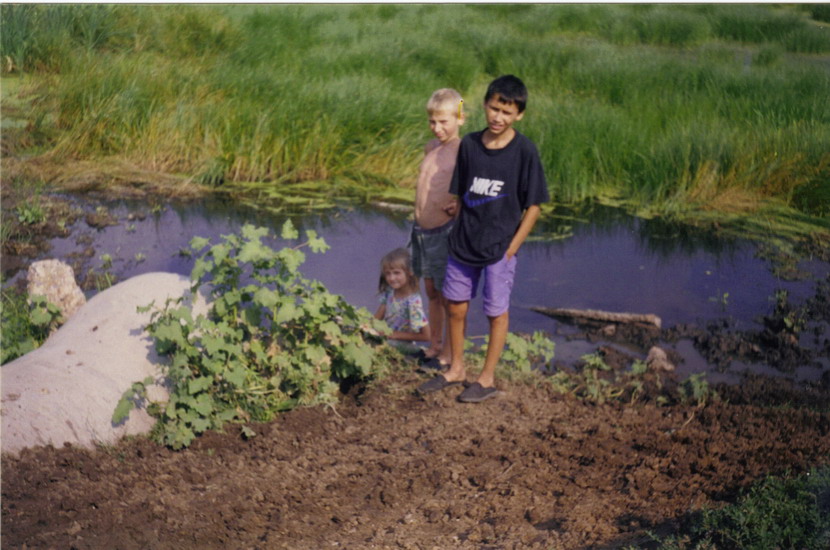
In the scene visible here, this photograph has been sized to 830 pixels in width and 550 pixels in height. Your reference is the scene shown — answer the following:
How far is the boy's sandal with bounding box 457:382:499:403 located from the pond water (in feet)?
3.58

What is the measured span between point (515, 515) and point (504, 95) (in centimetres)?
185

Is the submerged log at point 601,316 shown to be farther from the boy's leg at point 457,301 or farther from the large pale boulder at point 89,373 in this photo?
the large pale boulder at point 89,373

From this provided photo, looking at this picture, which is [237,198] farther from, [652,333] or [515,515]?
[515,515]

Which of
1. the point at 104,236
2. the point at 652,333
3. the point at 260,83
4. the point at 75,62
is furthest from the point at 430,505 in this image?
the point at 75,62

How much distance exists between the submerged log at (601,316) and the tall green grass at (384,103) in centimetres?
246

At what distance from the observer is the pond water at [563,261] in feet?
19.7

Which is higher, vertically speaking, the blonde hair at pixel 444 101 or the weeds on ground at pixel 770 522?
the blonde hair at pixel 444 101

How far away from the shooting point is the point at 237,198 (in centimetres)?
831

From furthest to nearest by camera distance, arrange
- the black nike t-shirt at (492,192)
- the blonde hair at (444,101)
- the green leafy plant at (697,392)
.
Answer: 1. the green leafy plant at (697,392)
2. the blonde hair at (444,101)
3. the black nike t-shirt at (492,192)

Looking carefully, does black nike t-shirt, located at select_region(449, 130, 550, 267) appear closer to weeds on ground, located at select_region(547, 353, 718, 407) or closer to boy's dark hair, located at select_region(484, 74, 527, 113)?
boy's dark hair, located at select_region(484, 74, 527, 113)

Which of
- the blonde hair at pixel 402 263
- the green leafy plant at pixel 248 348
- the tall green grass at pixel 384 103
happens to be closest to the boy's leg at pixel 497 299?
the green leafy plant at pixel 248 348

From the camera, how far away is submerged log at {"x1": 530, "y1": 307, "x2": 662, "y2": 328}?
5.72 meters

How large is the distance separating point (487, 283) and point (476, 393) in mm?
539

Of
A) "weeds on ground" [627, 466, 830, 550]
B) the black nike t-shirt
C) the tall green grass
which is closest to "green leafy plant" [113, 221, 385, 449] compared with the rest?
the black nike t-shirt
